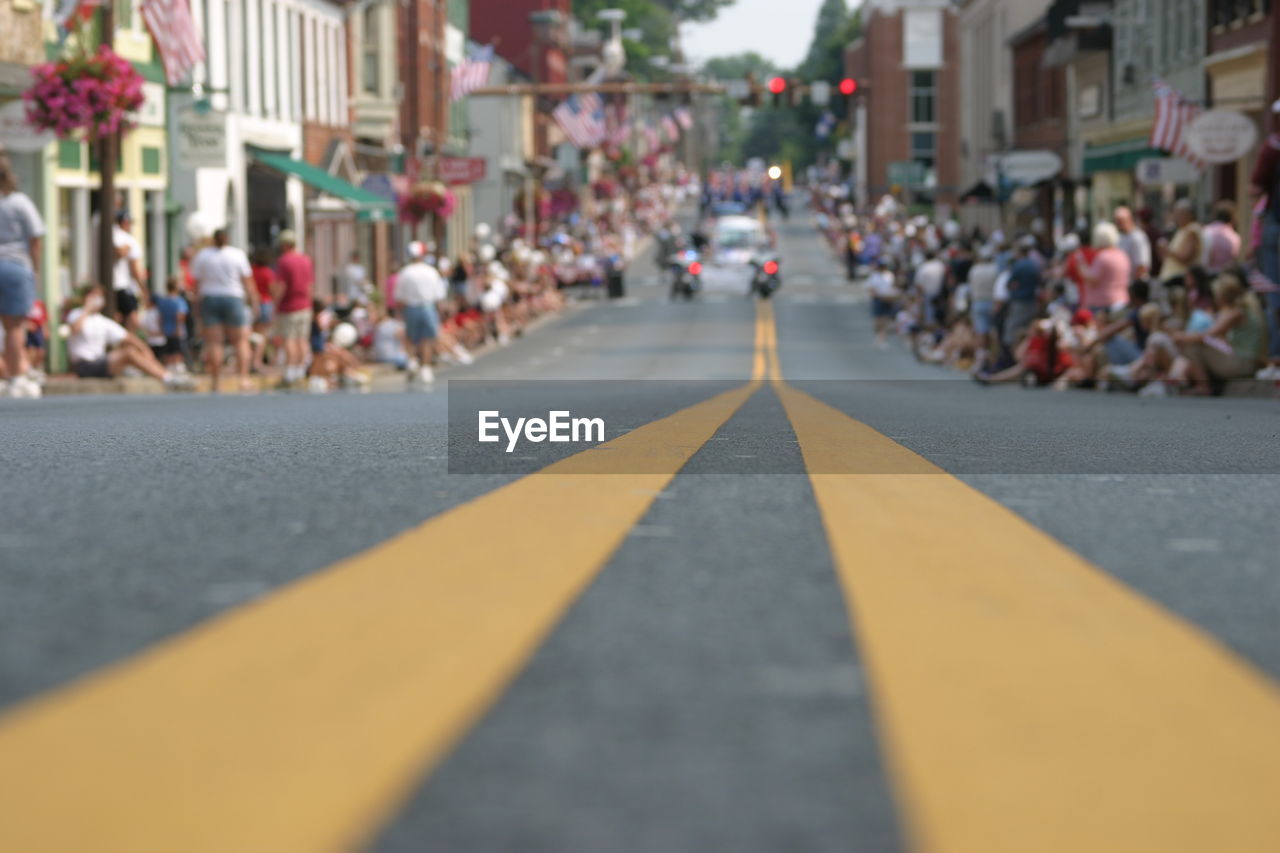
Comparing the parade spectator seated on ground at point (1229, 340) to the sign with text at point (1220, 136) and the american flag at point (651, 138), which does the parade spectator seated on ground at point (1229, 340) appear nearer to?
the sign with text at point (1220, 136)

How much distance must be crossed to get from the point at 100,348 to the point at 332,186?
22827 mm

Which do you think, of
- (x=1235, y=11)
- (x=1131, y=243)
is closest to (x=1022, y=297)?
(x=1131, y=243)

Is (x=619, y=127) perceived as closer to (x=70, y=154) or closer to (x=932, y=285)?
(x=932, y=285)

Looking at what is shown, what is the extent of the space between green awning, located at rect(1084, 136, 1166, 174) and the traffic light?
31.8 feet

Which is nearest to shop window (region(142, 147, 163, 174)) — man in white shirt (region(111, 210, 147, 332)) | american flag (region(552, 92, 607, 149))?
man in white shirt (region(111, 210, 147, 332))

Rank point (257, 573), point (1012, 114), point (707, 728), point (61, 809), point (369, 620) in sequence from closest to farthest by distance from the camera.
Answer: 1. point (61, 809)
2. point (707, 728)
3. point (369, 620)
4. point (257, 573)
5. point (1012, 114)

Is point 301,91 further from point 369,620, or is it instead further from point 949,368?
point 369,620

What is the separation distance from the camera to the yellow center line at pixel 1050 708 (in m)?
2.83

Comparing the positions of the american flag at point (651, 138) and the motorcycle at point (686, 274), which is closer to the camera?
the motorcycle at point (686, 274)

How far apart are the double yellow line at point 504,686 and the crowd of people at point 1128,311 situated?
13.9 metres

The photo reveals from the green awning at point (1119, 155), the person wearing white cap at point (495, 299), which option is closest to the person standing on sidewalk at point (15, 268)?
the person wearing white cap at point (495, 299)

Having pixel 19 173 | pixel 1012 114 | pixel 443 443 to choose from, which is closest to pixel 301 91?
pixel 19 173

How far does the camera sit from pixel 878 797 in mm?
A: 2938

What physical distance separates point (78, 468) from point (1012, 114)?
2727 inches
